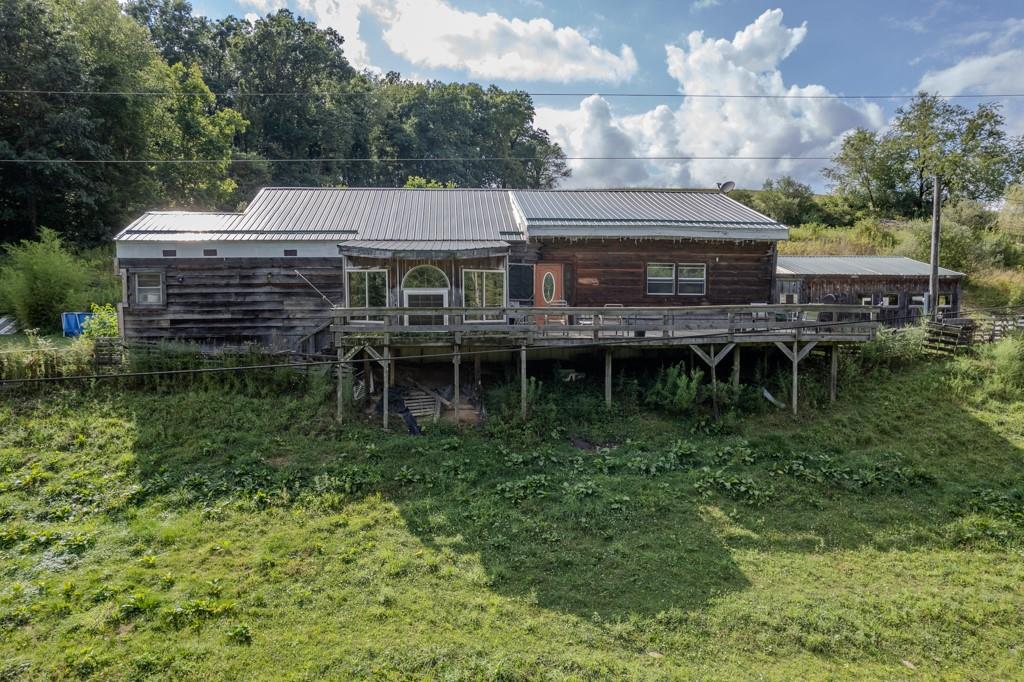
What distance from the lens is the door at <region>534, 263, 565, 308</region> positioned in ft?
53.3

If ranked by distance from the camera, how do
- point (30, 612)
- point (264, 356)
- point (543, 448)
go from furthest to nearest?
point (264, 356)
point (543, 448)
point (30, 612)

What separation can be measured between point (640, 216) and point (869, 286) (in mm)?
11546

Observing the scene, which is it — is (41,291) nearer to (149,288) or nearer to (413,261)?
(149,288)

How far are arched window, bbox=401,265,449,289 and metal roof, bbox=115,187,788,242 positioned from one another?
145cm

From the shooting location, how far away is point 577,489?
33.3ft

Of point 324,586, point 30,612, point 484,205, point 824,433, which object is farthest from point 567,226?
point 30,612

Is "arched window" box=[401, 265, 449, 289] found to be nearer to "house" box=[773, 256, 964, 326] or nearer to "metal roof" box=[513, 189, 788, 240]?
"metal roof" box=[513, 189, 788, 240]

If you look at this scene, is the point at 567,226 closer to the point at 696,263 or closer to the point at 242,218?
the point at 696,263

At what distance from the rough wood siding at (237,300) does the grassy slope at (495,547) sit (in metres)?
2.84

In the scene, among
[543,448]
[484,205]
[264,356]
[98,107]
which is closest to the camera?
[543,448]

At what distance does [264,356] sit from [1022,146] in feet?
170

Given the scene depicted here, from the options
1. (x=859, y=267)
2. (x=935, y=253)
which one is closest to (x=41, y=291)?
(x=859, y=267)

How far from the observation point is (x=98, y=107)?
27.4 m

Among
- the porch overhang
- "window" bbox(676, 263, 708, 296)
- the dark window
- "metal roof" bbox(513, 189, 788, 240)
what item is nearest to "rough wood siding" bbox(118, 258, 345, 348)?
the porch overhang
